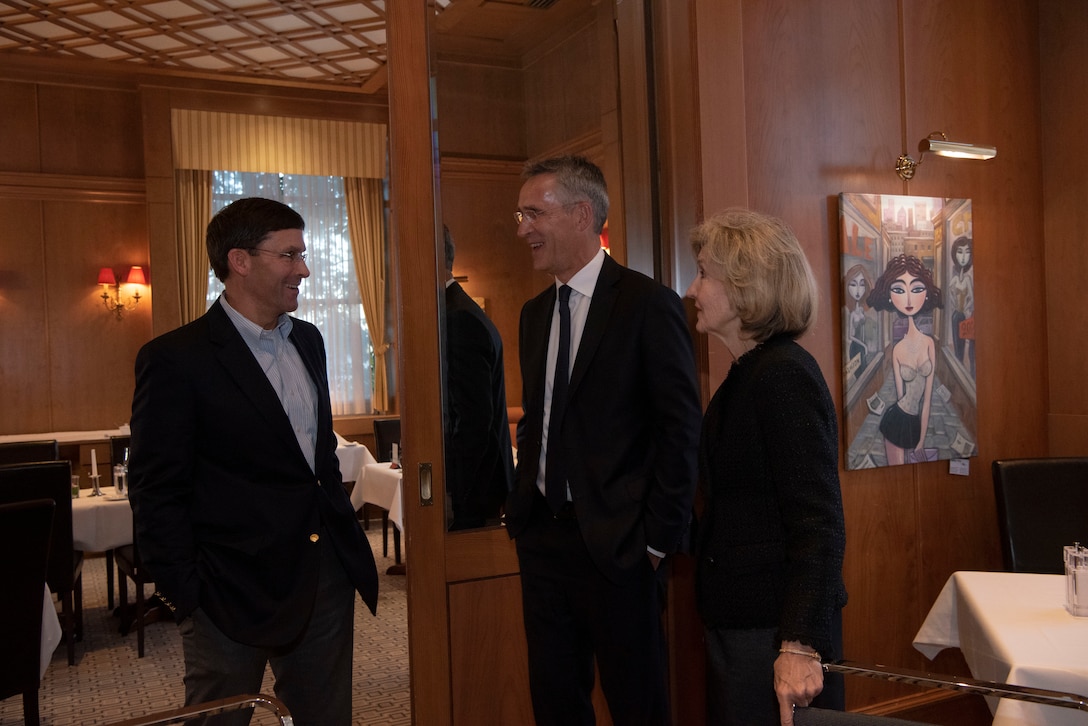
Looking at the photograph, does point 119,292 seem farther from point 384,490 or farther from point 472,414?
point 472,414

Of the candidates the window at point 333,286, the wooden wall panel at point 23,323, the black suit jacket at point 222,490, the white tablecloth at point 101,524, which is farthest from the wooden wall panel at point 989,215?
the wooden wall panel at point 23,323

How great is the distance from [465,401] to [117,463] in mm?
3923

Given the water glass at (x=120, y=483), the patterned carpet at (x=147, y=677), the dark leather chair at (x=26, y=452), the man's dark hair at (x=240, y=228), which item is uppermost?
the man's dark hair at (x=240, y=228)

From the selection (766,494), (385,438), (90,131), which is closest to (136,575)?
(385,438)

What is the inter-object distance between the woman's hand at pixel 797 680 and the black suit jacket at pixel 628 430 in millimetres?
557

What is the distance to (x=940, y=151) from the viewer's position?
3.10 m

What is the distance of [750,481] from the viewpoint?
5.32ft

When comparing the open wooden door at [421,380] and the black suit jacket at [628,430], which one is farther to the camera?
the open wooden door at [421,380]

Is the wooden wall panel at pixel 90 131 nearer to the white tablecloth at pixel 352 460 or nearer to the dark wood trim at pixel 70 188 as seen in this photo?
the dark wood trim at pixel 70 188

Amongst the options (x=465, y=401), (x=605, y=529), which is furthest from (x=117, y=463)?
(x=605, y=529)

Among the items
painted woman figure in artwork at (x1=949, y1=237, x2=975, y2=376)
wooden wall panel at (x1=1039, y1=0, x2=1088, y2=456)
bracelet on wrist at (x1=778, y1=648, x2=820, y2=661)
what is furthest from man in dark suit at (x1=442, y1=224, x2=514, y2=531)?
wooden wall panel at (x1=1039, y1=0, x2=1088, y2=456)

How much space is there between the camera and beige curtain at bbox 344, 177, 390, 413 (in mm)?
8836

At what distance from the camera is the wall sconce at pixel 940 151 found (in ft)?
10.1

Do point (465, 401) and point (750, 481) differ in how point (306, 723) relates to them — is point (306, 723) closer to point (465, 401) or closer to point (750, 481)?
point (465, 401)
